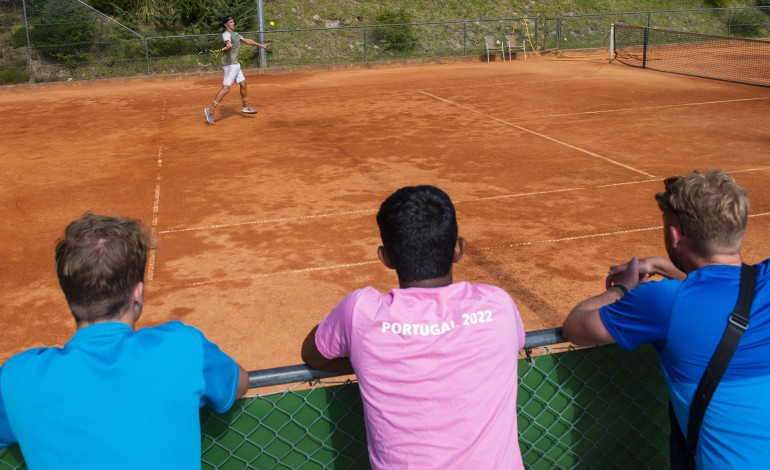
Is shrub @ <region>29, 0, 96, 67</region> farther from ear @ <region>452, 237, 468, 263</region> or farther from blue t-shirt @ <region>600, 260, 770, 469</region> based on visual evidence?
blue t-shirt @ <region>600, 260, 770, 469</region>

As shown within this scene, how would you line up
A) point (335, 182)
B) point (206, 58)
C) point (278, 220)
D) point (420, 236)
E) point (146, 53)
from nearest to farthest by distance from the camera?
1. point (420, 236)
2. point (278, 220)
3. point (335, 182)
4. point (146, 53)
5. point (206, 58)

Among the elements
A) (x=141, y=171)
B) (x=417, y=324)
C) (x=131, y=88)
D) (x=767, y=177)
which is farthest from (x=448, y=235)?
(x=131, y=88)

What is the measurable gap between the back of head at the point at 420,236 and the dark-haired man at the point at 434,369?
8cm

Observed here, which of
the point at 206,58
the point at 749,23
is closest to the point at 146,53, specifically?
the point at 206,58

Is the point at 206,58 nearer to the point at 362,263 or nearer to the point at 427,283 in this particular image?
the point at 362,263

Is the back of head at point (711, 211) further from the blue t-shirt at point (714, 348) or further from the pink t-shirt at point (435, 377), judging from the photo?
the pink t-shirt at point (435, 377)

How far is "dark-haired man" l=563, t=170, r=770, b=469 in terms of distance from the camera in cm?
252

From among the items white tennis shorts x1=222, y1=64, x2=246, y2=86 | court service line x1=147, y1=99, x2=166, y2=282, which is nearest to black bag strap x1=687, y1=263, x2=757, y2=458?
court service line x1=147, y1=99, x2=166, y2=282

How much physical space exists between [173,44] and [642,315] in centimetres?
2800

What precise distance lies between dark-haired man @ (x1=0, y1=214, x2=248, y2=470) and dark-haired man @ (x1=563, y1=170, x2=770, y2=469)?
52.9 inches

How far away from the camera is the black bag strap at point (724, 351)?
98.3 inches

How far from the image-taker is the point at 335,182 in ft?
36.7

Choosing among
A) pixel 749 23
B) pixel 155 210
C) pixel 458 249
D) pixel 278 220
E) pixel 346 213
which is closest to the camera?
pixel 458 249

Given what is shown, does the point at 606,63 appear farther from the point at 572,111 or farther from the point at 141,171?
the point at 141,171
